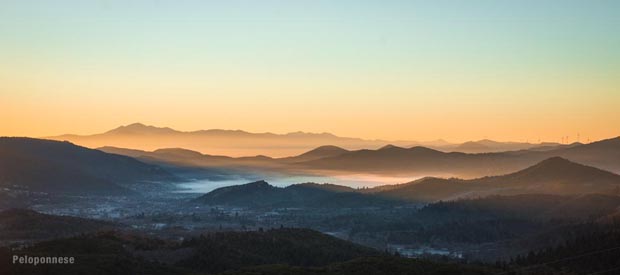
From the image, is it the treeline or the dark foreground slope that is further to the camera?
the treeline

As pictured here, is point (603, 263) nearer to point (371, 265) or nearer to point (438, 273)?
point (438, 273)

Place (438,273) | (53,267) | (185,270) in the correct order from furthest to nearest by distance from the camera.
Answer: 1. (185,270)
2. (438,273)
3. (53,267)

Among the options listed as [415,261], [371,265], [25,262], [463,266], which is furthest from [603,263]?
[25,262]

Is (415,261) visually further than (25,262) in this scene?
Yes

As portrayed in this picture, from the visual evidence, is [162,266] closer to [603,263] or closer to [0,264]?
[0,264]

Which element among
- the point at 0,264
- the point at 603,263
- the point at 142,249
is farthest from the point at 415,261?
the point at 0,264

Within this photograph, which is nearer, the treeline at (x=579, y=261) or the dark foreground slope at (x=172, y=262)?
the dark foreground slope at (x=172, y=262)

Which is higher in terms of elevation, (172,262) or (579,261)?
(172,262)

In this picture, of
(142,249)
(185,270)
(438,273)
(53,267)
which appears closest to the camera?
(53,267)

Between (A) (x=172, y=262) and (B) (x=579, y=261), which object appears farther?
(A) (x=172, y=262)
